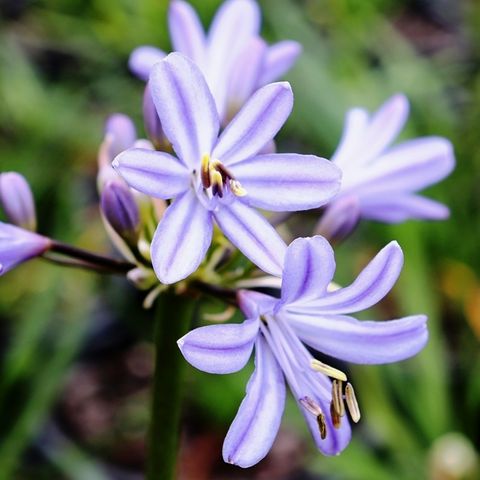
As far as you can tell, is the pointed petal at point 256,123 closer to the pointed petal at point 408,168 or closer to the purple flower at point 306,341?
the purple flower at point 306,341

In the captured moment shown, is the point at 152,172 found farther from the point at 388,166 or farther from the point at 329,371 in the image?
the point at 388,166

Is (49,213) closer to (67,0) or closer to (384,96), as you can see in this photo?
(384,96)

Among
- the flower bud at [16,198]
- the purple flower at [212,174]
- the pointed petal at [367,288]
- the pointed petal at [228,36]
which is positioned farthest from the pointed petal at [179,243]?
→ the pointed petal at [228,36]

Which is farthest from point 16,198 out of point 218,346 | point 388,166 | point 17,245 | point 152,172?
point 388,166

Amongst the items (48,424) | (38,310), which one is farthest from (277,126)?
(48,424)

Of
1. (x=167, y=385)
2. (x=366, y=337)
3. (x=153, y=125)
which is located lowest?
(x=167, y=385)

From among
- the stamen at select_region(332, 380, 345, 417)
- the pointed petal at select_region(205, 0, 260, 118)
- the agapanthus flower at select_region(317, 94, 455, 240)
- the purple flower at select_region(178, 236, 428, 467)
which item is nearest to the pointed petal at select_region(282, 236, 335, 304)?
the purple flower at select_region(178, 236, 428, 467)
